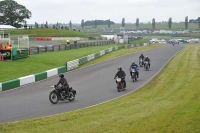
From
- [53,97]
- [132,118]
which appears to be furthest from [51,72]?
[132,118]

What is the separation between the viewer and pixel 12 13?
113312mm

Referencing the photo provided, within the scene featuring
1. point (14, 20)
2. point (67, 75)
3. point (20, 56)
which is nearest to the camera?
point (67, 75)

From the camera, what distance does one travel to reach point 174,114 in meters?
14.4

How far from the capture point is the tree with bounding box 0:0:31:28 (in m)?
113

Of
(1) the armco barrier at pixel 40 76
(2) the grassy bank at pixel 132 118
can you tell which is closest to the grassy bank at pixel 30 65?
(1) the armco barrier at pixel 40 76

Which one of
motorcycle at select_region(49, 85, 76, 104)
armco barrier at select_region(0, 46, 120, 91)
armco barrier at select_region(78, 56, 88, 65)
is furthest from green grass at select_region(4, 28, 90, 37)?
motorcycle at select_region(49, 85, 76, 104)

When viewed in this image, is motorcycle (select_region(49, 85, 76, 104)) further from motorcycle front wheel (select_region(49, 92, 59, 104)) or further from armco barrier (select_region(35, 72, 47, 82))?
armco barrier (select_region(35, 72, 47, 82))

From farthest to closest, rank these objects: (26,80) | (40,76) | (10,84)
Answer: (40,76) → (26,80) → (10,84)

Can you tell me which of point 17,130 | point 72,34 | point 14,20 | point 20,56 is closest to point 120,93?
point 17,130

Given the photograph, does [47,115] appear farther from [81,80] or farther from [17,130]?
[81,80]

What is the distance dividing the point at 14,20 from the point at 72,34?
2684 centimetres

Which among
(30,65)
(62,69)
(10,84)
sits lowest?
(10,84)

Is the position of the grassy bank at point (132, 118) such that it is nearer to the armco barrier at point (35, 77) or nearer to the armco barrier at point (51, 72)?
the armco barrier at point (35, 77)

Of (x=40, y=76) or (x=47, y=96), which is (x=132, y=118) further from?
(x=40, y=76)
